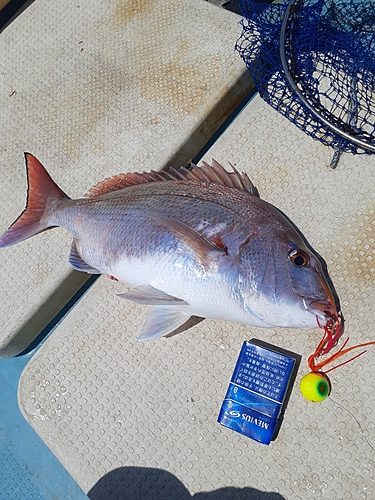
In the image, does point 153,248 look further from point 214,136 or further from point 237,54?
point 237,54

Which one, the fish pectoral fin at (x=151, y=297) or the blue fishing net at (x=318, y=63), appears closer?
the fish pectoral fin at (x=151, y=297)

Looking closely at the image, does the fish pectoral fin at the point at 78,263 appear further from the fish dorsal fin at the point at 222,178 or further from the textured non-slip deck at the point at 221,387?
the fish dorsal fin at the point at 222,178

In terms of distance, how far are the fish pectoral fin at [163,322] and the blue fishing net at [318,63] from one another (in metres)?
0.96

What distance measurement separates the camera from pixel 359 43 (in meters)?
1.85

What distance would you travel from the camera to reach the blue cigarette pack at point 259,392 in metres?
1.65

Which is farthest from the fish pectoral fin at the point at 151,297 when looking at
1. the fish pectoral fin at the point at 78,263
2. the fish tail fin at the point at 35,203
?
the fish tail fin at the point at 35,203

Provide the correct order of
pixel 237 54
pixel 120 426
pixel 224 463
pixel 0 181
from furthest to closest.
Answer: pixel 0 181
pixel 237 54
pixel 120 426
pixel 224 463

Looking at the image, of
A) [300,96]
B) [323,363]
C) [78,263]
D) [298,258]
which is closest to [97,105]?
[78,263]

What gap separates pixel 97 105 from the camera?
7.64ft

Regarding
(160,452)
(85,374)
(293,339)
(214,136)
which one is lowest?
(160,452)

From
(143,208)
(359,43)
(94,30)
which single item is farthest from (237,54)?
(143,208)

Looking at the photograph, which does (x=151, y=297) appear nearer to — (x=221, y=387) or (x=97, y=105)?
(x=221, y=387)

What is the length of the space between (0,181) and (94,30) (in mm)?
1056

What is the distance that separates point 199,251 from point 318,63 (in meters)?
1.17
